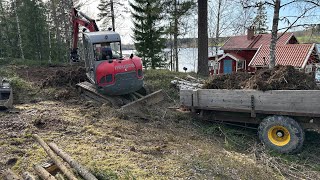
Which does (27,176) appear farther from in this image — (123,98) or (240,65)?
(240,65)

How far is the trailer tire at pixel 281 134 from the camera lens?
19.2ft

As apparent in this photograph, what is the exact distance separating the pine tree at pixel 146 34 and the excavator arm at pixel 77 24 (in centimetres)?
1151

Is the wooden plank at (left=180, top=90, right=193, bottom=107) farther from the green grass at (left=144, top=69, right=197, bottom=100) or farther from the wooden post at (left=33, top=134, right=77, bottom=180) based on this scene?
the wooden post at (left=33, top=134, right=77, bottom=180)

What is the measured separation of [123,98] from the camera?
9266 mm

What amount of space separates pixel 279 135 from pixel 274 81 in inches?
48.6

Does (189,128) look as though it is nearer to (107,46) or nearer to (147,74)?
(107,46)

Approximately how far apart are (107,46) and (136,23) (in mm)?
15647

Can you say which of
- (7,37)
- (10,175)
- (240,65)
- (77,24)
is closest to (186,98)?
(10,175)

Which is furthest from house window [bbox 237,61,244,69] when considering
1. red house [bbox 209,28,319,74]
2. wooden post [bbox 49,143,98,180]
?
wooden post [bbox 49,143,98,180]

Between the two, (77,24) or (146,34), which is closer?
(77,24)

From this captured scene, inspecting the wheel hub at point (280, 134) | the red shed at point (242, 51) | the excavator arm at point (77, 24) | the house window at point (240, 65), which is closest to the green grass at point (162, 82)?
the excavator arm at point (77, 24)

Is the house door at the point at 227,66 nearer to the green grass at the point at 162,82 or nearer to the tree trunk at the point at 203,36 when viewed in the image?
the tree trunk at the point at 203,36

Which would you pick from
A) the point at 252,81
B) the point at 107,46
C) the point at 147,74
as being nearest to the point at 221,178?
the point at 252,81

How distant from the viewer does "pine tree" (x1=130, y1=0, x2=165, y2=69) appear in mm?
23281
